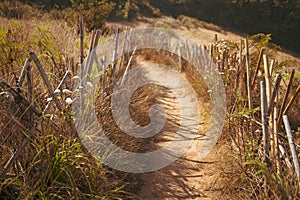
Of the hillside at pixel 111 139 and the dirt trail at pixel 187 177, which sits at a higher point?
the hillside at pixel 111 139

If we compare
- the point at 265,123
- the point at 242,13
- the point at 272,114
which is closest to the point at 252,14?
the point at 242,13

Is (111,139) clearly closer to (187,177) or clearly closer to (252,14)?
A: (187,177)

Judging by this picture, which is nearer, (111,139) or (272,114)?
(272,114)

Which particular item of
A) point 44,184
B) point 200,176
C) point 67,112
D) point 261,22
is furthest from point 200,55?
point 261,22

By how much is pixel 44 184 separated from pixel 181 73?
3164 mm

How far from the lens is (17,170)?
4.93ft

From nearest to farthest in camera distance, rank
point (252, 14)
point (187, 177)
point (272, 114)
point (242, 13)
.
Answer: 1. point (272, 114)
2. point (187, 177)
3. point (252, 14)
4. point (242, 13)

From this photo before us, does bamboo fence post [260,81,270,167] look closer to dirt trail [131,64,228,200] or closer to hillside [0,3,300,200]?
hillside [0,3,300,200]

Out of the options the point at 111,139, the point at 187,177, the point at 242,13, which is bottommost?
the point at 187,177

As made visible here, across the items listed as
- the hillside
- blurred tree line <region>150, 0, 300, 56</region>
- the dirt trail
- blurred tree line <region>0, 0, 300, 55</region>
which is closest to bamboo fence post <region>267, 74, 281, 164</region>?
the hillside

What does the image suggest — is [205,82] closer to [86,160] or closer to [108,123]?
[108,123]

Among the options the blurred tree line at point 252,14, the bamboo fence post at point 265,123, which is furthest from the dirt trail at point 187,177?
the blurred tree line at point 252,14

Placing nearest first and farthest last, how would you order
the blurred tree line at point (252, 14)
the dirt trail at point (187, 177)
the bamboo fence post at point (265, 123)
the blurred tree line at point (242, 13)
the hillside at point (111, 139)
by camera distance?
the hillside at point (111, 139) < the bamboo fence post at point (265, 123) < the dirt trail at point (187, 177) < the blurred tree line at point (242, 13) < the blurred tree line at point (252, 14)

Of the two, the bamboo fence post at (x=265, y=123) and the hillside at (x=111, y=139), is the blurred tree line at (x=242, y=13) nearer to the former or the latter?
the hillside at (x=111, y=139)
